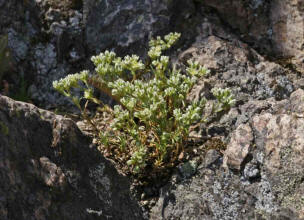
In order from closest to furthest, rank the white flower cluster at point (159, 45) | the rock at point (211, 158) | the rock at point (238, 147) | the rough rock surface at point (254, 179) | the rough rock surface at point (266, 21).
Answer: the rough rock surface at point (254, 179)
the rock at point (238, 147)
the rock at point (211, 158)
the white flower cluster at point (159, 45)
the rough rock surface at point (266, 21)

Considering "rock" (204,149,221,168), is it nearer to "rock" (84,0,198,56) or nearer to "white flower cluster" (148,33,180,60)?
"white flower cluster" (148,33,180,60)

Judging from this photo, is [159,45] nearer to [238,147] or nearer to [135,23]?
[135,23]

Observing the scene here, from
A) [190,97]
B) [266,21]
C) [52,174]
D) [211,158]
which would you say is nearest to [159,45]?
[190,97]

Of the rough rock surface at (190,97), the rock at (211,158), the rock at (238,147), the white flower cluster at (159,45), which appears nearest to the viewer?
the rough rock surface at (190,97)

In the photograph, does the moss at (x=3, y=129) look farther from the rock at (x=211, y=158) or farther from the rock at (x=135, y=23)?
the rock at (x=135, y=23)

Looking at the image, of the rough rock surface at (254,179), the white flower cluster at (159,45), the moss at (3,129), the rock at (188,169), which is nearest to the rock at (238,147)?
the rough rock surface at (254,179)

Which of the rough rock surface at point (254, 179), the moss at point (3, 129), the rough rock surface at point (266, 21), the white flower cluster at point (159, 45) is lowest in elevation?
the rough rock surface at point (254, 179)

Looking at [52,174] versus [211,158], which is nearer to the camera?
[52,174]
